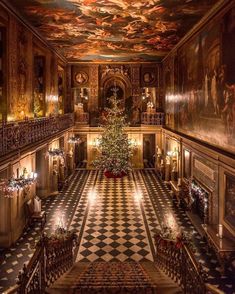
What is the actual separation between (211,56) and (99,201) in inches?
407

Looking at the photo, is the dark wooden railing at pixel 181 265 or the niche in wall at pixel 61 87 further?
the niche in wall at pixel 61 87

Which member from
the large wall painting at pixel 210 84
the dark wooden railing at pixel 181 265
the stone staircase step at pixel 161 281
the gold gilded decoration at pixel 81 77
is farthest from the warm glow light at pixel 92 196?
the gold gilded decoration at pixel 81 77

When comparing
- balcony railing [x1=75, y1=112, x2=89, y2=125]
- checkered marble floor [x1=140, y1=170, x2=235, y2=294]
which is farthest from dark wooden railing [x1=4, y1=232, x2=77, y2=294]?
balcony railing [x1=75, y1=112, x2=89, y2=125]

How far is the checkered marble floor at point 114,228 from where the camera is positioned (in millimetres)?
12172

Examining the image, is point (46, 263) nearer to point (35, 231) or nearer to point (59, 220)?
point (35, 231)

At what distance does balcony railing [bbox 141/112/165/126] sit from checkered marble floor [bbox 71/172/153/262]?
23.6ft

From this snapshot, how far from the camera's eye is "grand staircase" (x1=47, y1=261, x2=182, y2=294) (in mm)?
8094

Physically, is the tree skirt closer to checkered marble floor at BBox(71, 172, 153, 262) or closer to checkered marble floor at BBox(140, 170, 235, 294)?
checkered marble floor at BBox(71, 172, 153, 262)

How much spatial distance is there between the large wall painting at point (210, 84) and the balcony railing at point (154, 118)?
6348 mm

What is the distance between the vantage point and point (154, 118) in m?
26.5

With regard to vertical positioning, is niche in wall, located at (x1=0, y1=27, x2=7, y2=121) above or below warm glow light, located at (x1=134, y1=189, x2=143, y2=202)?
above

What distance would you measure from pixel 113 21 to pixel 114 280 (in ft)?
37.2

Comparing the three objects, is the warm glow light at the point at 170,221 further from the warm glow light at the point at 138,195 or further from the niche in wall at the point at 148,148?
the niche in wall at the point at 148,148

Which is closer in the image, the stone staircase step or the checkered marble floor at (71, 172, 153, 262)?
the stone staircase step
